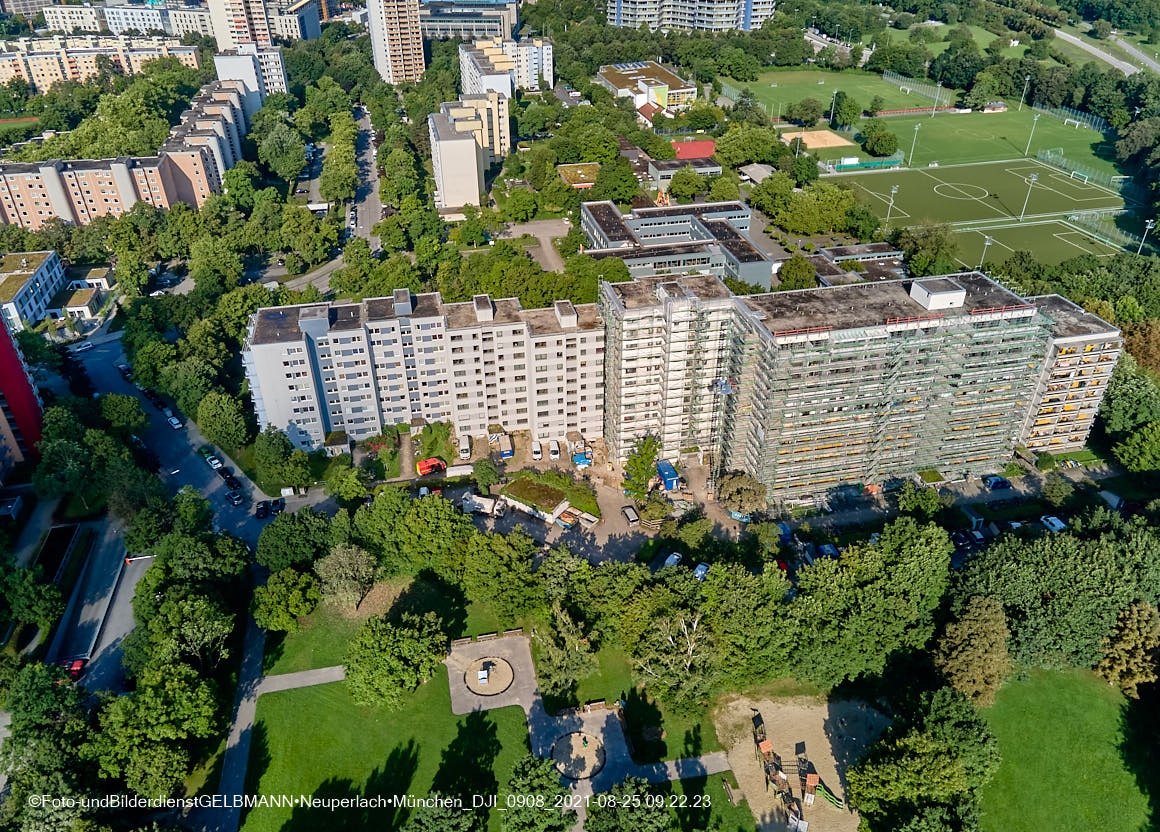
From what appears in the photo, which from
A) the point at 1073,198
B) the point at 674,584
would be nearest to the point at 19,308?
the point at 674,584

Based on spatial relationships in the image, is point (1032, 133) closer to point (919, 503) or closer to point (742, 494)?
point (919, 503)

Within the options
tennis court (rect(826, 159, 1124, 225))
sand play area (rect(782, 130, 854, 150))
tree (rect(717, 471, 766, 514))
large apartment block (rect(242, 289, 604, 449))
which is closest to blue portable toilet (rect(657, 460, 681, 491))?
tree (rect(717, 471, 766, 514))

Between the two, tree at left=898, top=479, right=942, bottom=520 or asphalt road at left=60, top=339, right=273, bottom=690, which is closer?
asphalt road at left=60, top=339, right=273, bottom=690

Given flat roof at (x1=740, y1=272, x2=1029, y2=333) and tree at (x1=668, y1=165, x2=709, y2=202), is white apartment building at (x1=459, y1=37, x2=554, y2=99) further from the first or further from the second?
flat roof at (x1=740, y1=272, x2=1029, y2=333)

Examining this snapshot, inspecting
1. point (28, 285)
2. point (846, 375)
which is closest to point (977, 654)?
point (846, 375)

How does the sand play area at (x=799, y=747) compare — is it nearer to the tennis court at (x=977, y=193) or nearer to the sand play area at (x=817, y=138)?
the tennis court at (x=977, y=193)

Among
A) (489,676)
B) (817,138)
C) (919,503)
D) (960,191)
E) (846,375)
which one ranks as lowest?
(489,676)
